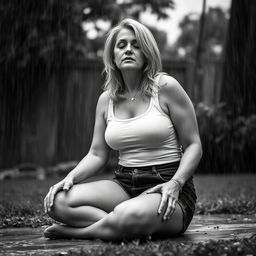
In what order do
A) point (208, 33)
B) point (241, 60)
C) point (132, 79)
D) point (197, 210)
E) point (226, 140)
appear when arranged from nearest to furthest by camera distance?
1. point (132, 79)
2. point (197, 210)
3. point (226, 140)
4. point (241, 60)
5. point (208, 33)

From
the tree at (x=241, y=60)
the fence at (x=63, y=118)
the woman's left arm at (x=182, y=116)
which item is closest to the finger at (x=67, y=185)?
the woman's left arm at (x=182, y=116)

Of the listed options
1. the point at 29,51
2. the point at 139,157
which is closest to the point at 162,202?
the point at 139,157

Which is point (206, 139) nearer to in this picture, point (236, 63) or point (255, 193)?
point (236, 63)

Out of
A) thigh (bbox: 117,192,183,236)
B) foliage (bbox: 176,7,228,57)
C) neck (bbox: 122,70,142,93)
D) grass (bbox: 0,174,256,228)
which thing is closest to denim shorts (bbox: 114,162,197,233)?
thigh (bbox: 117,192,183,236)

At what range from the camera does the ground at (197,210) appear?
2.83 meters

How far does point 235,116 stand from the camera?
977cm

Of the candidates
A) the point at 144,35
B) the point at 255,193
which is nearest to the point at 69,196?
the point at 144,35

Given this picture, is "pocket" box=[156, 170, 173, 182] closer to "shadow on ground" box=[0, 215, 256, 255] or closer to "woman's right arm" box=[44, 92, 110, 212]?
"shadow on ground" box=[0, 215, 256, 255]

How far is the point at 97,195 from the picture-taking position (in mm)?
3695

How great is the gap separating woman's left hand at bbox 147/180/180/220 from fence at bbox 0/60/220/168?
293 inches

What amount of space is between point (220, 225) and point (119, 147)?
0.99 m

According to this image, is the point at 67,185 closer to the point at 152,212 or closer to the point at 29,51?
the point at 152,212

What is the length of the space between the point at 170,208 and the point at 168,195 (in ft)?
0.24

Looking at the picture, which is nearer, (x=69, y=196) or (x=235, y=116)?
(x=69, y=196)
